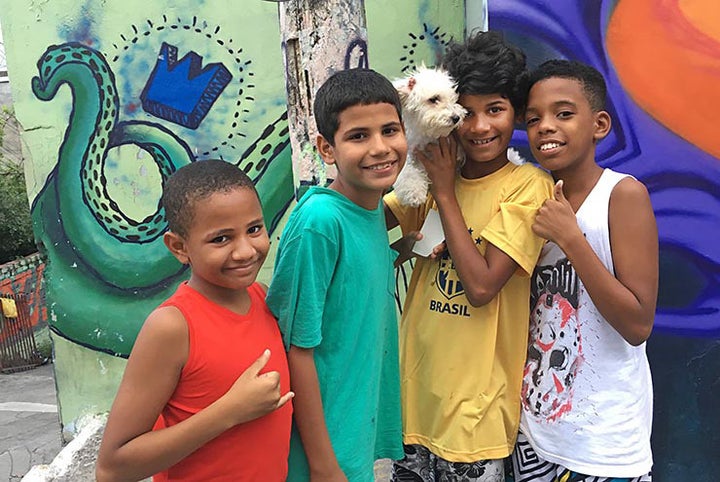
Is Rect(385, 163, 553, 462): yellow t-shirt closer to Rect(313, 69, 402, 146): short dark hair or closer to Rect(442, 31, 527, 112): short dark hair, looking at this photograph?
Rect(442, 31, 527, 112): short dark hair

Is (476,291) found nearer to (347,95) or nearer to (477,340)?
(477,340)

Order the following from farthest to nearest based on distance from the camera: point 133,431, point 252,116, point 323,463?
point 252,116 → point 323,463 → point 133,431

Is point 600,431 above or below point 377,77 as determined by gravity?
below

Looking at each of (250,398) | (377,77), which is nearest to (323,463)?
(250,398)

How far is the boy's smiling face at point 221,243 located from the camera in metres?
1.37

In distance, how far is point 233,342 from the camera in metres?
1.38

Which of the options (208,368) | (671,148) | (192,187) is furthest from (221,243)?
(671,148)

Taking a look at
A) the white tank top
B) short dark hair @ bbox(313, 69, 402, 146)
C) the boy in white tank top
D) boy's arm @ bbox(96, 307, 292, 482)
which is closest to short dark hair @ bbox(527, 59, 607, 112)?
the boy in white tank top

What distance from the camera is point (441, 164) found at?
6.03 feet

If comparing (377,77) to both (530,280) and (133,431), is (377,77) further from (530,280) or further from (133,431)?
(133,431)

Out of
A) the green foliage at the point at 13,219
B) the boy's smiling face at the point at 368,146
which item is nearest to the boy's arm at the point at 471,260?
the boy's smiling face at the point at 368,146

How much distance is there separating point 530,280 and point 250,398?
0.94 meters

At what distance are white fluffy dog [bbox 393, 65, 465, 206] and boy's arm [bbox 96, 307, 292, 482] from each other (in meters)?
0.86

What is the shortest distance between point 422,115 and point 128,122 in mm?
2401
